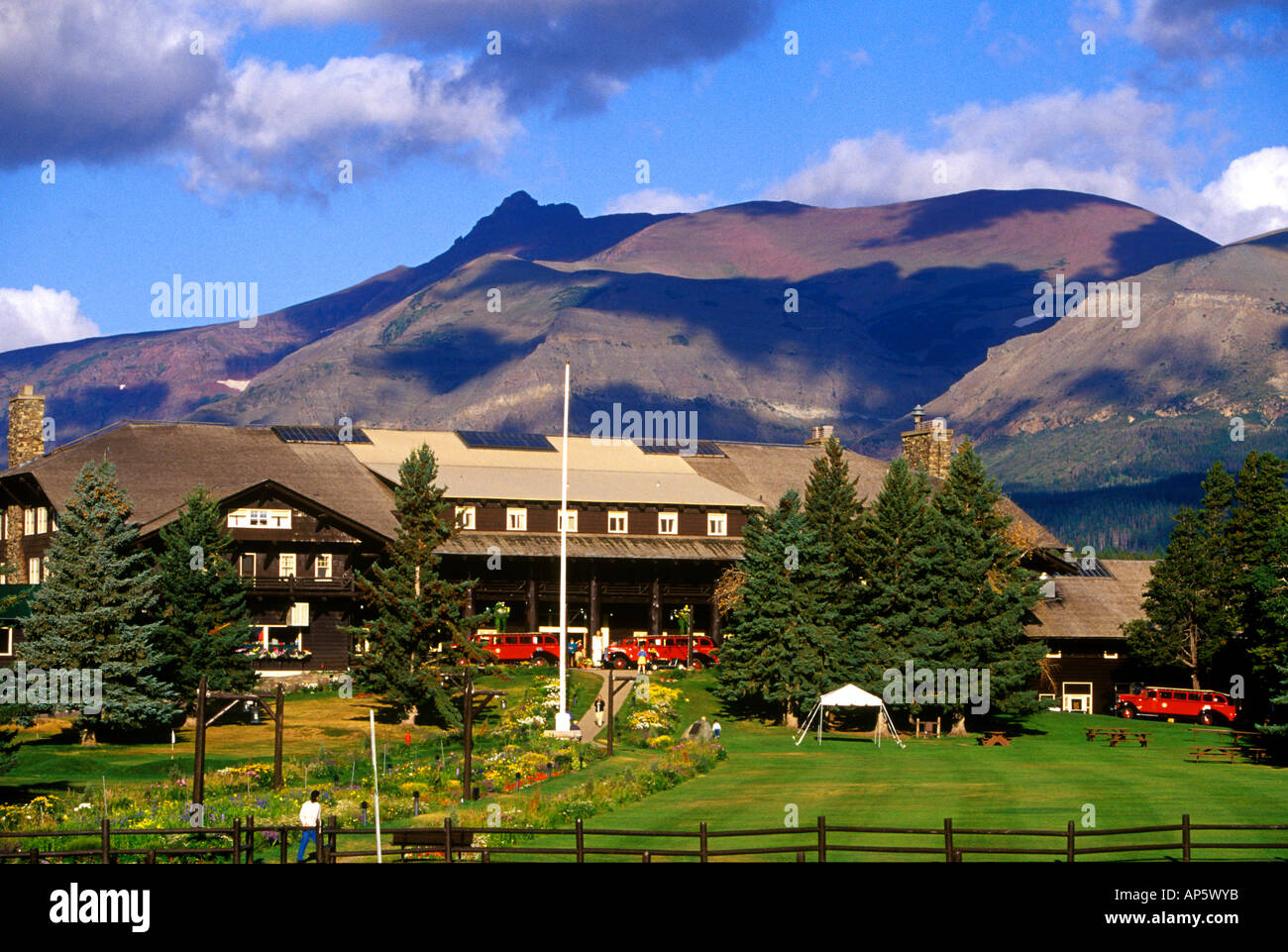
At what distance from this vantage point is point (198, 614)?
61.9 m

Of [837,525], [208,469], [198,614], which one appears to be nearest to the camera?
[198,614]

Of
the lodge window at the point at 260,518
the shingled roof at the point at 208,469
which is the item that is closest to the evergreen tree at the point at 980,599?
the shingled roof at the point at 208,469

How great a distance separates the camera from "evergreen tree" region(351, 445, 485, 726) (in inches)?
2435

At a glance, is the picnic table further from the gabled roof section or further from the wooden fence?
the gabled roof section

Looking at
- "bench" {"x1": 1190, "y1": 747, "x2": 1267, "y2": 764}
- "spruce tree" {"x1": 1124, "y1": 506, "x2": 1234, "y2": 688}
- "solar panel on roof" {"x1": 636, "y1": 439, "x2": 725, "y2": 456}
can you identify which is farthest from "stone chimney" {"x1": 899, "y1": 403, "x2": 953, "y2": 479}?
"bench" {"x1": 1190, "y1": 747, "x2": 1267, "y2": 764}

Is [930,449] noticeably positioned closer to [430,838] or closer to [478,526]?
[478,526]

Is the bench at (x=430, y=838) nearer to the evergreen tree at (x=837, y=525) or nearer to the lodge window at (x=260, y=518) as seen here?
the evergreen tree at (x=837, y=525)

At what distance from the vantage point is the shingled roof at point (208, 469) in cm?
7831

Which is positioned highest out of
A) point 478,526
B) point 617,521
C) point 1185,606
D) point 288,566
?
point 617,521

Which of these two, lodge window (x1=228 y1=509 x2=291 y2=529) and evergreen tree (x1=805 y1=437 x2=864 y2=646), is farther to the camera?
lodge window (x1=228 y1=509 x2=291 y2=529)

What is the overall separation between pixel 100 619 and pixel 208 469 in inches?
966

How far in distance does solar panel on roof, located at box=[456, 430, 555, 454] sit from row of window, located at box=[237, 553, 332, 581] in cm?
1887

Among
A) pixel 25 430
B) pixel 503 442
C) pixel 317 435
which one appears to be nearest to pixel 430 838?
pixel 317 435
